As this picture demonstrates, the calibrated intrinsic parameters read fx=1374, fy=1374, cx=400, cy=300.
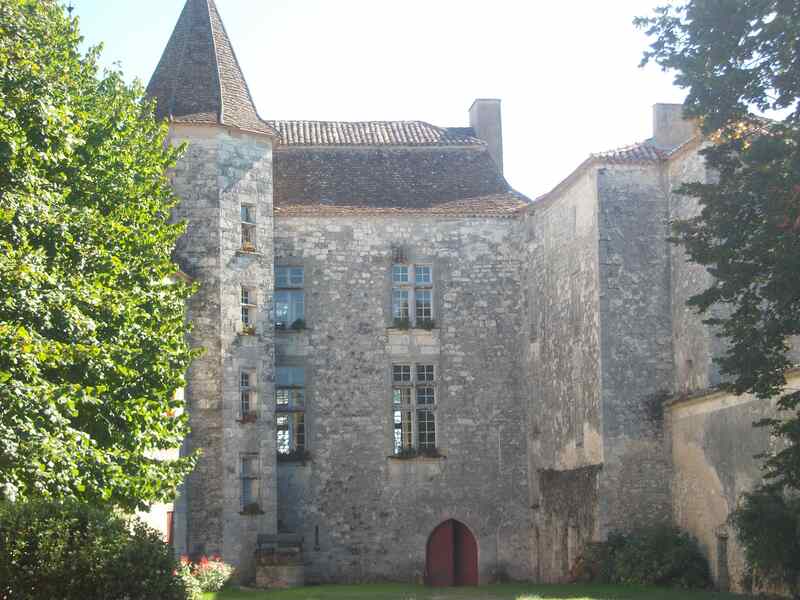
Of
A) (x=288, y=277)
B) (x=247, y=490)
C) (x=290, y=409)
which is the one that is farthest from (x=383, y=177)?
(x=247, y=490)

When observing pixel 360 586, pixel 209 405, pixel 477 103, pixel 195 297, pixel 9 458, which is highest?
pixel 477 103

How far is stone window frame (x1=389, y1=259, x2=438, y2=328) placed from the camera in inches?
1293

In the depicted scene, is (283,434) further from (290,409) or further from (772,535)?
(772,535)

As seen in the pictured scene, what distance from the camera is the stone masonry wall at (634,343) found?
27344 mm

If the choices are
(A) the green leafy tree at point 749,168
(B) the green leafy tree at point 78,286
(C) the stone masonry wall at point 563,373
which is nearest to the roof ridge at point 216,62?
(B) the green leafy tree at point 78,286

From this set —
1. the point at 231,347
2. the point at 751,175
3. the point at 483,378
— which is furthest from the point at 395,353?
the point at 751,175

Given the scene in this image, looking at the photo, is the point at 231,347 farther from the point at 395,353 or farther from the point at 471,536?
the point at 471,536

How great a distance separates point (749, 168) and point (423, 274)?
53.5 feet

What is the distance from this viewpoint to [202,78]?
103 ft

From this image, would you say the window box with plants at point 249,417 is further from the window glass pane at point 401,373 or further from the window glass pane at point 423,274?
the window glass pane at point 423,274

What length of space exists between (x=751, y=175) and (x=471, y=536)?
55.6ft

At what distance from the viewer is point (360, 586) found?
30188 mm

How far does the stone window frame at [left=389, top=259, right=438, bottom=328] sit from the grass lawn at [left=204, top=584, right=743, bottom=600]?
255 inches

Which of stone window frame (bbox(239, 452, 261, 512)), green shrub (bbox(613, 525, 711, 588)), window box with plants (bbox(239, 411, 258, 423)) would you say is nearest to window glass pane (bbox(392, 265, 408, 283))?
window box with plants (bbox(239, 411, 258, 423))
